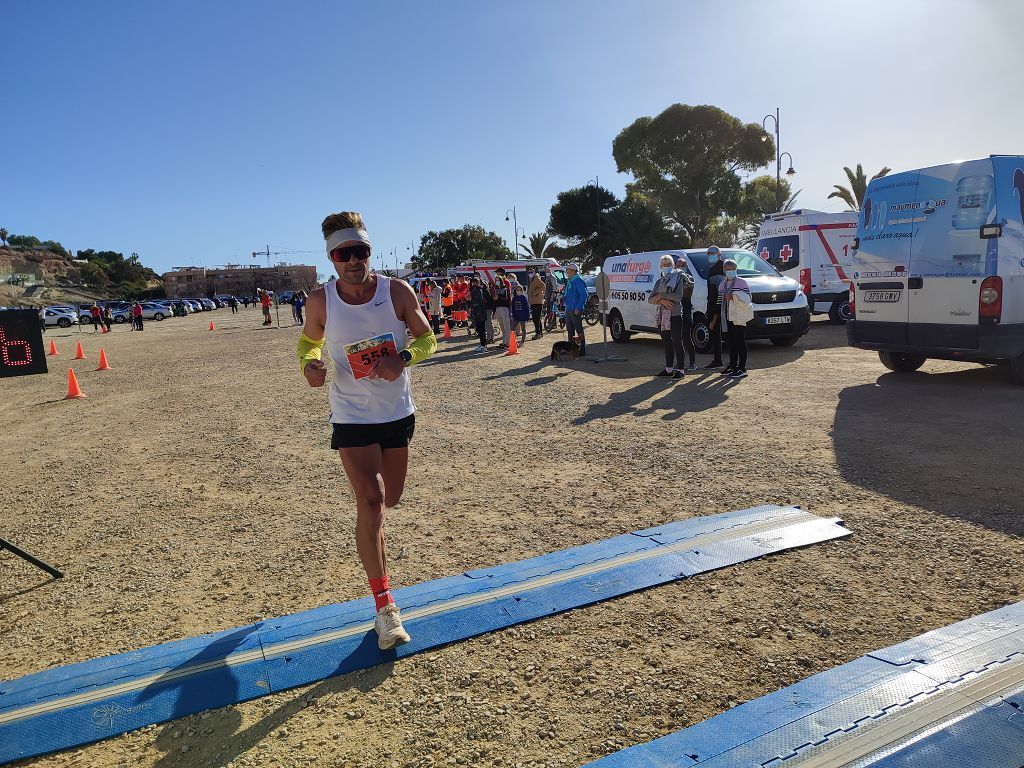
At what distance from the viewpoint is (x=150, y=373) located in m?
15.9

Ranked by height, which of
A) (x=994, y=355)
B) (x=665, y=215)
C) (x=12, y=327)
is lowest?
(x=994, y=355)

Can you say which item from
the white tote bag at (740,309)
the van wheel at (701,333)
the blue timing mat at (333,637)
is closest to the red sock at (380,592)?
the blue timing mat at (333,637)

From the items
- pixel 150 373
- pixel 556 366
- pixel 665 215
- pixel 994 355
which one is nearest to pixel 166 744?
pixel 994 355

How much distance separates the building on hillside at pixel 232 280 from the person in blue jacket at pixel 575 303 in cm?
16627

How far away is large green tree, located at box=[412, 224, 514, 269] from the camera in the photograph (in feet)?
347

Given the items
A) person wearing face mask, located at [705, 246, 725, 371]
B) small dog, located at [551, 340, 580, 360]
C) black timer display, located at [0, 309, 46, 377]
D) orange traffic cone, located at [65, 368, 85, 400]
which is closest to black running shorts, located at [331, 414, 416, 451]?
black timer display, located at [0, 309, 46, 377]

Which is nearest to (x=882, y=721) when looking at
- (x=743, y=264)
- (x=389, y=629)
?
(x=389, y=629)

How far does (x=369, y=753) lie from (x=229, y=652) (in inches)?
41.8

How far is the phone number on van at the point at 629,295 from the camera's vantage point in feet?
47.3

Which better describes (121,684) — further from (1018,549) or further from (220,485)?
(1018,549)

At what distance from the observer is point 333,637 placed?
325 centimetres

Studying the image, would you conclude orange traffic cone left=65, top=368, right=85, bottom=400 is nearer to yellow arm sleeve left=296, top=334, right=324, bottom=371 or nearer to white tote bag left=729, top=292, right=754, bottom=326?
yellow arm sleeve left=296, top=334, right=324, bottom=371

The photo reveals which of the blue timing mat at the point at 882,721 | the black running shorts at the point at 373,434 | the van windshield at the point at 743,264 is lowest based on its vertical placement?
the blue timing mat at the point at 882,721

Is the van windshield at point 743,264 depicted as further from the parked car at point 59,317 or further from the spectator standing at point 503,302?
the parked car at point 59,317
